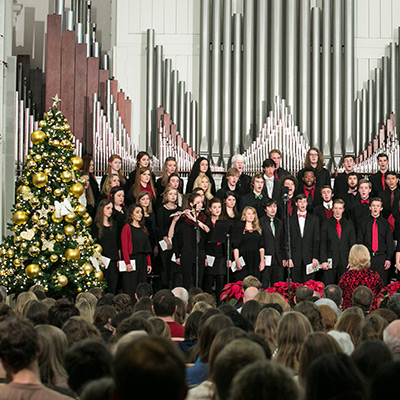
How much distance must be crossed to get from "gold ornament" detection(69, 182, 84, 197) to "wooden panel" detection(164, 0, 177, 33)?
523 cm

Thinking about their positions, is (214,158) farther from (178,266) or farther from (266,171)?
(178,266)

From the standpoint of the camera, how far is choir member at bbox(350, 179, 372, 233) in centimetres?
1054

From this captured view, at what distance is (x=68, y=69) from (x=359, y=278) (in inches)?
253

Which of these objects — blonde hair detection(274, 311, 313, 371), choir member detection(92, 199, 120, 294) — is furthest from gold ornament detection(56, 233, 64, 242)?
blonde hair detection(274, 311, 313, 371)

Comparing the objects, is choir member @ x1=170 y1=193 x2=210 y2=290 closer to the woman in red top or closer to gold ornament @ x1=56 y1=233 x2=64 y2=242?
gold ornament @ x1=56 y1=233 x2=64 y2=242

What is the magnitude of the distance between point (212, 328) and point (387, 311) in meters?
1.87

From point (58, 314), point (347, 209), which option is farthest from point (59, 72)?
point (58, 314)

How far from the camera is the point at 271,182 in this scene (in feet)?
35.3

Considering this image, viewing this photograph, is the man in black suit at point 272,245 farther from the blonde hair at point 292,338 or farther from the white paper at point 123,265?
the blonde hair at point 292,338

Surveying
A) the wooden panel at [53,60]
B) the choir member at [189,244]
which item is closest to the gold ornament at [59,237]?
the choir member at [189,244]

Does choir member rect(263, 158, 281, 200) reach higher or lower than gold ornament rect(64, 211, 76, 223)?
higher

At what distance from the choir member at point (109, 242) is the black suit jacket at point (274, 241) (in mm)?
1853

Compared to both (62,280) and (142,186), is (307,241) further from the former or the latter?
(62,280)

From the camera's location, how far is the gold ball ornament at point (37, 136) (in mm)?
9516
